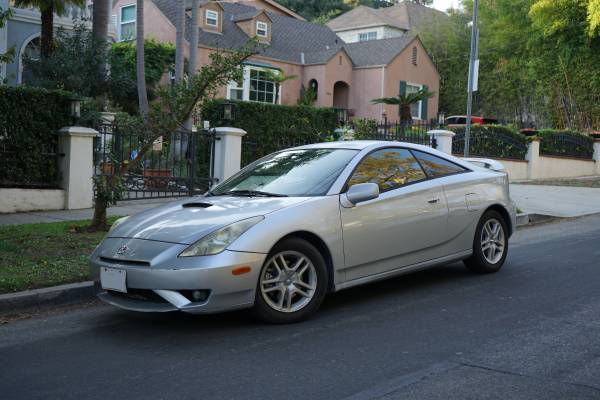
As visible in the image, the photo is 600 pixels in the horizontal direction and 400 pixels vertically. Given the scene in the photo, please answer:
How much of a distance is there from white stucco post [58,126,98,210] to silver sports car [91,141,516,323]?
20.7 ft

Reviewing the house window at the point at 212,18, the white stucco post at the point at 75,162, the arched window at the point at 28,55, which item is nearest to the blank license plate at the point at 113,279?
the white stucco post at the point at 75,162

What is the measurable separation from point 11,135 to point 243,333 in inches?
329

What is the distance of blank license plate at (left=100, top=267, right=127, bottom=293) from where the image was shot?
548 centimetres

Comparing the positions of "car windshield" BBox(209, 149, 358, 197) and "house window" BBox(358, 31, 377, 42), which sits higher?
"house window" BBox(358, 31, 377, 42)

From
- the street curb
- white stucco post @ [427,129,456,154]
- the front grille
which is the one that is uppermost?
white stucco post @ [427,129,456,154]

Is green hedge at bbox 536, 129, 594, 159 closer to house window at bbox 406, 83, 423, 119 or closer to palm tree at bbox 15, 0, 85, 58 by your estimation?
house window at bbox 406, 83, 423, 119

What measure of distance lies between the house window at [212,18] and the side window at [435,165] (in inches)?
1126

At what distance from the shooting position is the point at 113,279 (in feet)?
18.3

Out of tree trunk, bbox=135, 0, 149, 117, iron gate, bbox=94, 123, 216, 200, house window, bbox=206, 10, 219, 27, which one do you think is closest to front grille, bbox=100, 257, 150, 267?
iron gate, bbox=94, 123, 216, 200

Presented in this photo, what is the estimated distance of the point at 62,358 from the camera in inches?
Answer: 195

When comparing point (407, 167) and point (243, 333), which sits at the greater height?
point (407, 167)

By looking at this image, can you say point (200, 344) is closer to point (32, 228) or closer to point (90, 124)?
point (32, 228)

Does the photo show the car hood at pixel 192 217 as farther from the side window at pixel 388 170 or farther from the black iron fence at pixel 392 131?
the black iron fence at pixel 392 131

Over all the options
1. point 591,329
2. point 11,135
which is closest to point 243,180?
point 591,329
